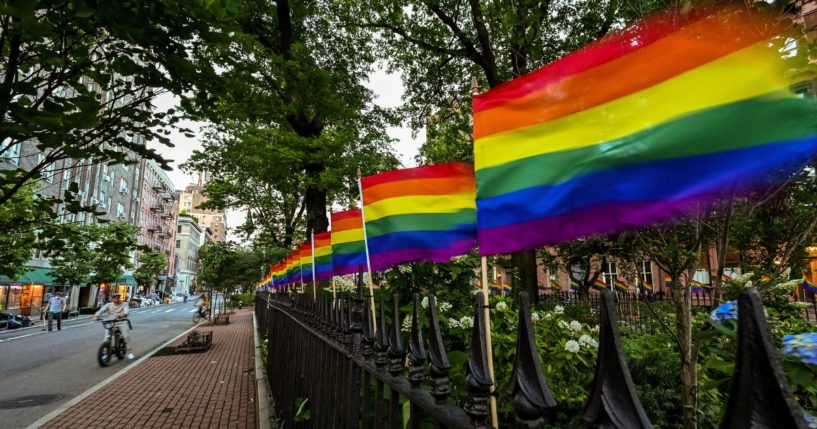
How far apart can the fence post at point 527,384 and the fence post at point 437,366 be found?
1.16 ft

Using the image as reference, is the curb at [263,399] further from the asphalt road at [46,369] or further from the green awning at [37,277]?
the green awning at [37,277]

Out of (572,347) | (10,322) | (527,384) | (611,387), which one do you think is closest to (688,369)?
(572,347)

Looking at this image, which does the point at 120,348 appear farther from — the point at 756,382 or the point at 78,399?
the point at 756,382

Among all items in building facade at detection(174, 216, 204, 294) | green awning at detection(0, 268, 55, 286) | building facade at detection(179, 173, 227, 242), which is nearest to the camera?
green awning at detection(0, 268, 55, 286)

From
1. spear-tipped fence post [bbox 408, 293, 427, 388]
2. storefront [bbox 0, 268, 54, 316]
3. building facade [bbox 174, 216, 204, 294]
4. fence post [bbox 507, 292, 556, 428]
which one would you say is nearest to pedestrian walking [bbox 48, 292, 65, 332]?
storefront [bbox 0, 268, 54, 316]

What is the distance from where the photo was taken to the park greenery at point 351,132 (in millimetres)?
3037

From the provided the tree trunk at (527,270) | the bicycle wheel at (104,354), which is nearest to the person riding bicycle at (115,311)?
the bicycle wheel at (104,354)

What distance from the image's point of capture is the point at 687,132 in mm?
1465

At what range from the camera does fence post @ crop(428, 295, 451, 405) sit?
1443 millimetres

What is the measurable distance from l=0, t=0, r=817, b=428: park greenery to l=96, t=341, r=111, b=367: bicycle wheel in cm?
317

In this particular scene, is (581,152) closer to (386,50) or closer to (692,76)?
(692,76)

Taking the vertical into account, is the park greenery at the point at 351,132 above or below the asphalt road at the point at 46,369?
above

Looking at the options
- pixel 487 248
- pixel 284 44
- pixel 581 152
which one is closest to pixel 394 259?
pixel 487 248

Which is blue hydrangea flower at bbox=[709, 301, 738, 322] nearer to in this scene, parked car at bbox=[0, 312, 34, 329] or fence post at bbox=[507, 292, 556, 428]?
fence post at bbox=[507, 292, 556, 428]
